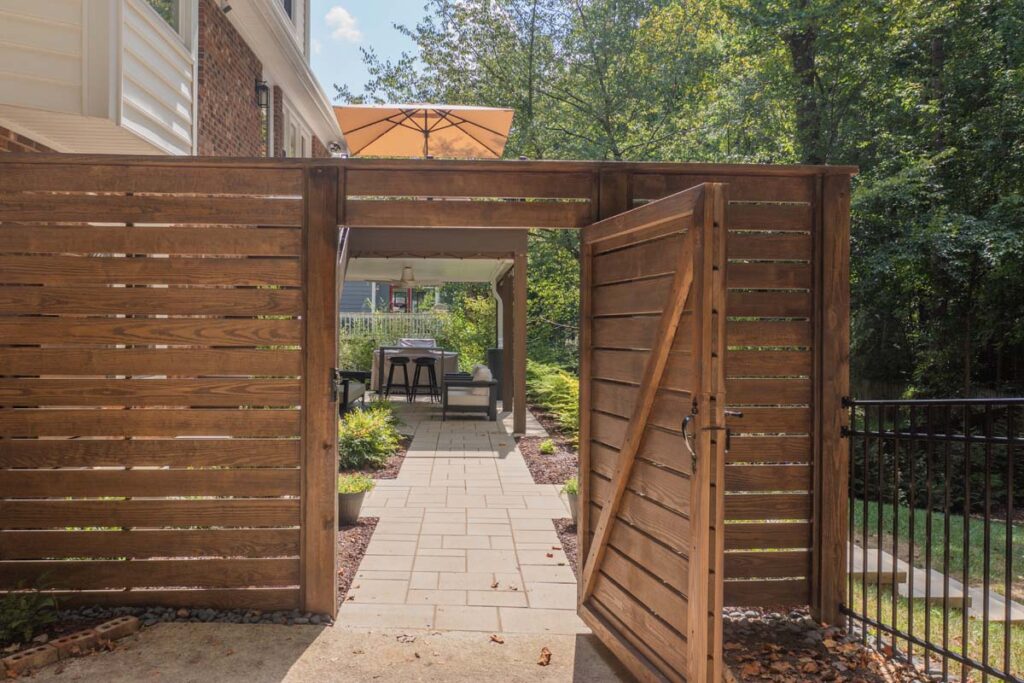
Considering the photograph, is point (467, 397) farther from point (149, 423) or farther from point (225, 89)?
point (149, 423)

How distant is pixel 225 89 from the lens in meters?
8.19

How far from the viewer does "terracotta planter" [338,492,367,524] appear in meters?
5.62

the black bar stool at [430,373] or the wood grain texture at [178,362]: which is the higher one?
the wood grain texture at [178,362]

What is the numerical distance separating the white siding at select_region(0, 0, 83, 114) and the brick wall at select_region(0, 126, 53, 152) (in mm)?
362

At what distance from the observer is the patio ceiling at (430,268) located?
518 inches

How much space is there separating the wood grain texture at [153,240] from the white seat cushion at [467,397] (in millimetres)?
7344

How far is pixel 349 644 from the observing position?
367cm

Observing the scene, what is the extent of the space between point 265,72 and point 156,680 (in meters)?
8.52

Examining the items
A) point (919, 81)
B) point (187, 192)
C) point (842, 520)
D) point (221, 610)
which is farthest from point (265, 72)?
point (919, 81)

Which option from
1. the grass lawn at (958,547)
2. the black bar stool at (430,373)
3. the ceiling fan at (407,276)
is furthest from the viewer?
the black bar stool at (430,373)

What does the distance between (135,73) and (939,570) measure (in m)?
6.91

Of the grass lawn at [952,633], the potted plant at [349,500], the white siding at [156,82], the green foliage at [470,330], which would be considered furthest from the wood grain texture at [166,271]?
the green foliage at [470,330]

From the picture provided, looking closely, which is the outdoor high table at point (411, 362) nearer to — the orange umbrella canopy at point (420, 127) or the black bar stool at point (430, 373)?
the black bar stool at point (430, 373)

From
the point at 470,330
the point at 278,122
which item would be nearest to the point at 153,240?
the point at 278,122
